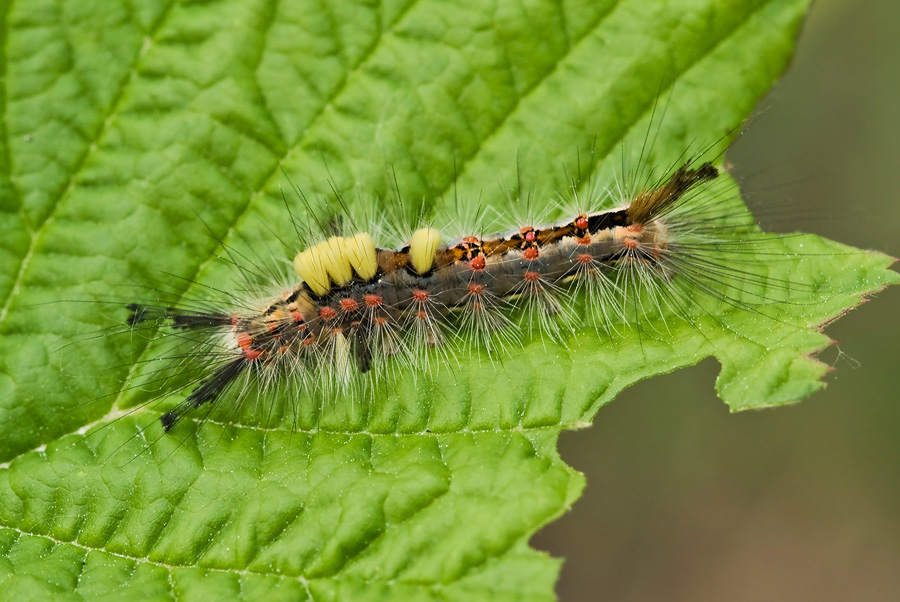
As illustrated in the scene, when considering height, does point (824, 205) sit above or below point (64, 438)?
above

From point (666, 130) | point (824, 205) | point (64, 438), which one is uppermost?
point (824, 205)

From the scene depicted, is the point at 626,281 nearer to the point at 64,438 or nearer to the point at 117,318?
the point at 117,318

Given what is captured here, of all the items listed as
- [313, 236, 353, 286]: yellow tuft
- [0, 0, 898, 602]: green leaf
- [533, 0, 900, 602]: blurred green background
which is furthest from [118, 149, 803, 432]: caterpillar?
[533, 0, 900, 602]: blurred green background

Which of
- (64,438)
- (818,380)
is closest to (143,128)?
(64,438)

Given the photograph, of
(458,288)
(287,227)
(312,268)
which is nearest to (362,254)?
(312,268)

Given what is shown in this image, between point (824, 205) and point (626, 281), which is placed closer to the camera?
point (626, 281)

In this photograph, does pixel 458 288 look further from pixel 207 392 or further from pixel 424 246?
pixel 207 392

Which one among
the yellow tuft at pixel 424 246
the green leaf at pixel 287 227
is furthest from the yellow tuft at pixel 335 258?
the yellow tuft at pixel 424 246
